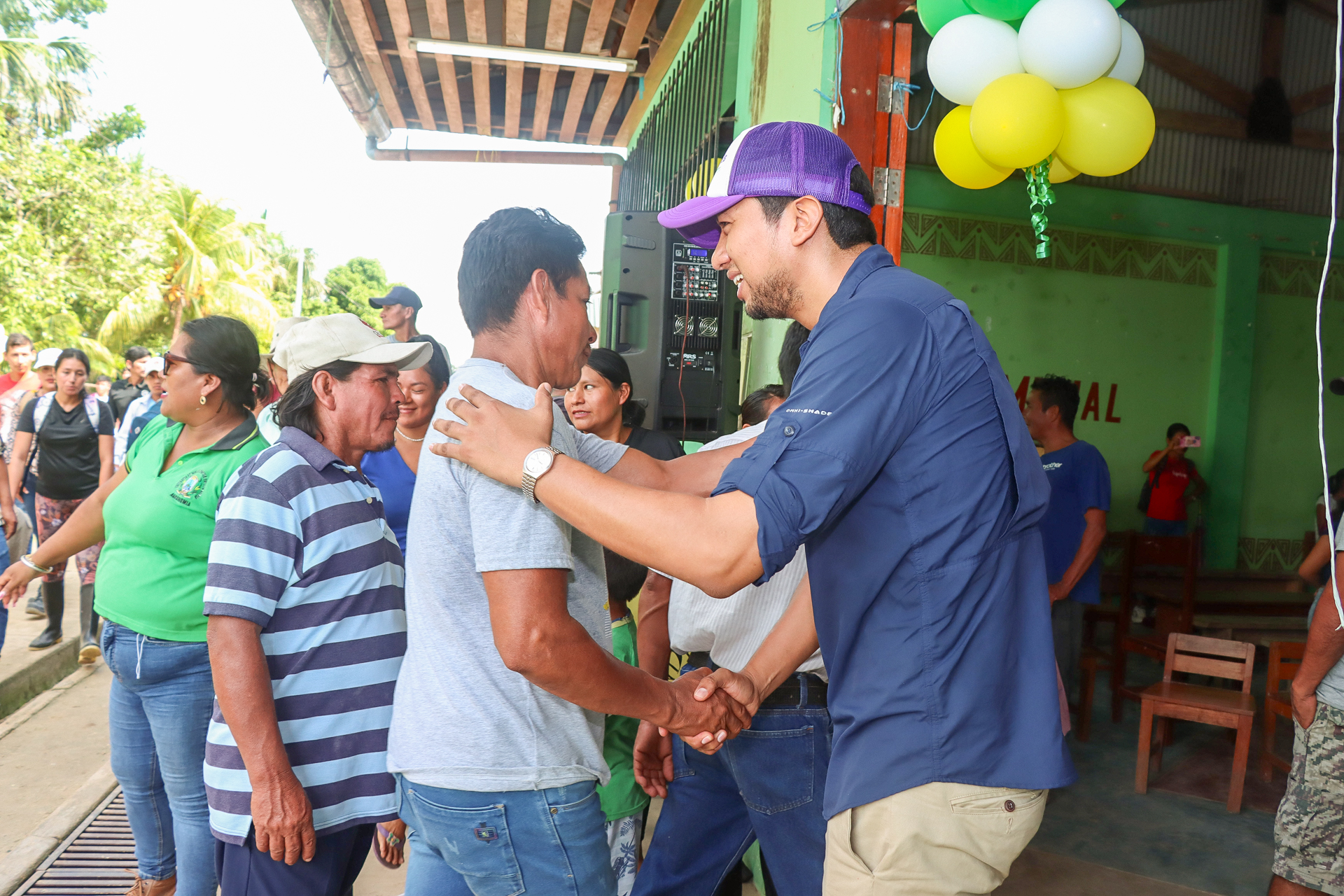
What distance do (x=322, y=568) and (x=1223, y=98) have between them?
9119 millimetres

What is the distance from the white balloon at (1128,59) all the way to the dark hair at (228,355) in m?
2.75

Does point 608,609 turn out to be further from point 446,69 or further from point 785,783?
point 446,69

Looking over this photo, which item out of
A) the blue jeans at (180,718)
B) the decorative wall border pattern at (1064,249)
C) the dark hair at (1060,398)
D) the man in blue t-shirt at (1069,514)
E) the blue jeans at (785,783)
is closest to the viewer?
the blue jeans at (785,783)

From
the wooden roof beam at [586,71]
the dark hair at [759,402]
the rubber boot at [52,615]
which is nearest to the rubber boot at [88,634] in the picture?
the rubber boot at [52,615]

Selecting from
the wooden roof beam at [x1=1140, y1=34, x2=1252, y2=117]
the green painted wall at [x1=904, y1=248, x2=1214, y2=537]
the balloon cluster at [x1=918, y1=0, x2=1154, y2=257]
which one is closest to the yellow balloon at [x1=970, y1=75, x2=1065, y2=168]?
the balloon cluster at [x1=918, y1=0, x2=1154, y2=257]

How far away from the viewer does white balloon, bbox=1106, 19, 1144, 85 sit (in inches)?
109

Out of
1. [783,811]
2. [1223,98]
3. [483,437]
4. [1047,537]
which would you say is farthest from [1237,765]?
[1223,98]

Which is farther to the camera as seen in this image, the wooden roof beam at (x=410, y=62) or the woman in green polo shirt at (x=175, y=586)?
the wooden roof beam at (x=410, y=62)

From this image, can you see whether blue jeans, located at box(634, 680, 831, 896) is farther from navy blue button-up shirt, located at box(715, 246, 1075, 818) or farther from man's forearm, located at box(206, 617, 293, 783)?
man's forearm, located at box(206, 617, 293, 783)

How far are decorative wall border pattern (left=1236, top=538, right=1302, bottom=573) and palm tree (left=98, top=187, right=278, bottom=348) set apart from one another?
2017 centimetres

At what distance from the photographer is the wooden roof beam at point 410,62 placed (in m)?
6.29

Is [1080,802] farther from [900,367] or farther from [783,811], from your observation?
[900,367]

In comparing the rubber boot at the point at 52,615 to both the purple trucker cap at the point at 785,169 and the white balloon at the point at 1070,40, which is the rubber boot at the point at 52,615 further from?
the white balloon at the point at 1070,40

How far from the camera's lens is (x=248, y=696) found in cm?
172
